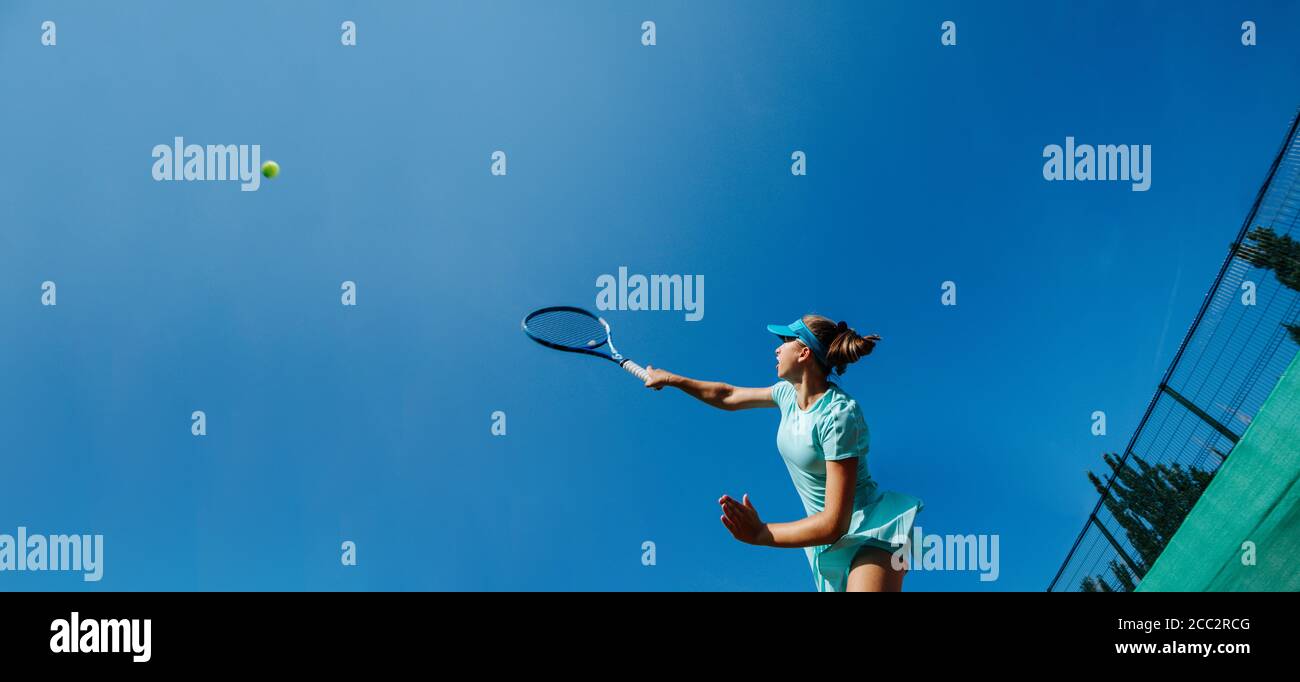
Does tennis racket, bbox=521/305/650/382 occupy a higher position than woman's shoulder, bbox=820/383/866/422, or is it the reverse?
tennis racket, bbox=521/305/650/382

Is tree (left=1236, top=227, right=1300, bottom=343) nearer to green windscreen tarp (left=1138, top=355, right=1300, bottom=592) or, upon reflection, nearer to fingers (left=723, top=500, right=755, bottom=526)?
green windscreen tarp (left=1138, top=355, right=1300, bottom=592)

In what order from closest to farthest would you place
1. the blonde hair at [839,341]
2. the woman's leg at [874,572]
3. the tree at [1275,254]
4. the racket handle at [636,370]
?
the woman's leg at [874,572] → the blonde hair at [839,341] → the racket handle at [636,370] → the tree at [1275,254]

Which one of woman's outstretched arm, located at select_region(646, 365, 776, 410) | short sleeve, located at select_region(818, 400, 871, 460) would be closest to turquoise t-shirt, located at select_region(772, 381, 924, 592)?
short sleeve, located at select_region(818, 400, 871, 460)

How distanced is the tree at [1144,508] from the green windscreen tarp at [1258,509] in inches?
21.8

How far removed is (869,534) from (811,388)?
2.75ft

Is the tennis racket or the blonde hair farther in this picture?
the tennis racket

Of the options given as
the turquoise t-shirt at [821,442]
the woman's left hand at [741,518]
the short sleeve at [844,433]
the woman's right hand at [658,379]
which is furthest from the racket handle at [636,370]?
the woman's left hand at [741,518]

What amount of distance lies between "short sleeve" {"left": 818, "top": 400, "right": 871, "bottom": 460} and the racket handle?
1.62 metres

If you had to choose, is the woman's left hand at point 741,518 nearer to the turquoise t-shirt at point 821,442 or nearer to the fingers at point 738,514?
the fingers at point 738,514

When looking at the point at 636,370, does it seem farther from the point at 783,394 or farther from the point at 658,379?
the point at 783,394

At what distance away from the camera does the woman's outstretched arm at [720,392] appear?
18.8ft

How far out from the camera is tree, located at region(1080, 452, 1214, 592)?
7996 mm
